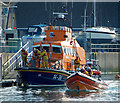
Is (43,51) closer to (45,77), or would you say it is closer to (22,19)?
(45,77)

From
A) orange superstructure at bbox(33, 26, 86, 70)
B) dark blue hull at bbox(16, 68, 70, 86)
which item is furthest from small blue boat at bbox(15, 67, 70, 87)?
orange superstructure at bbox(33, 26, 86, 70)

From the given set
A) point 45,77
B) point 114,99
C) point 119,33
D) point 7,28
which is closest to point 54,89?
point 45,77

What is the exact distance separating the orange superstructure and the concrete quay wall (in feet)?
35.4

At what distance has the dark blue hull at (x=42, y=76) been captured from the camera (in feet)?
113

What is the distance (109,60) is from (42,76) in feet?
57.5

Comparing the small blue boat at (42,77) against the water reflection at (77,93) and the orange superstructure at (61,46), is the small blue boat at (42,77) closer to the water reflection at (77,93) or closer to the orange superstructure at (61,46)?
the orange superstructure at (61,46)

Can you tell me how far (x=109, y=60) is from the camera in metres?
50.8

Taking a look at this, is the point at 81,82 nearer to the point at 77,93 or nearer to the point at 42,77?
the point at 77,93

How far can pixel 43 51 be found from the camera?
116 ft

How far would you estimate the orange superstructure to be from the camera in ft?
122

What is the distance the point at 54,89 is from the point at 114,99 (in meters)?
7.26

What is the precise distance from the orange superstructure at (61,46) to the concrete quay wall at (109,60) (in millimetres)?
10780

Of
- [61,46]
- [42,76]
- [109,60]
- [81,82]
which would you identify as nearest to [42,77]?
[42,76]

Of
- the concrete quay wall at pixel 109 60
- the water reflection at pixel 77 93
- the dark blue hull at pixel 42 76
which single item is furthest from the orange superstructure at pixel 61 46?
the concrete quay wall at pixel 109 60
